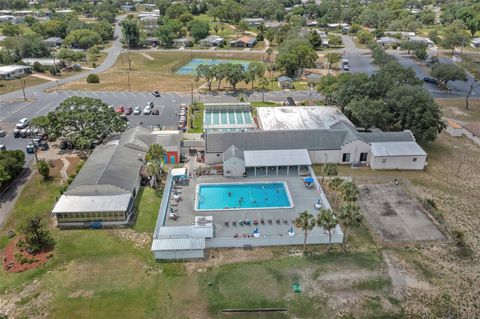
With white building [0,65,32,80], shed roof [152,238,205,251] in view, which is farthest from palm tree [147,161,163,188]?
white building [0,65,32,80]

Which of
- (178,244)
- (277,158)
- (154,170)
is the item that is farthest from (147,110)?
(178,244)

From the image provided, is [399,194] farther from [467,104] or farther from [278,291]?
[467,104]

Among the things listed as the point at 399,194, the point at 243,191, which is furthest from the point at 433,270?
the point at 243,191

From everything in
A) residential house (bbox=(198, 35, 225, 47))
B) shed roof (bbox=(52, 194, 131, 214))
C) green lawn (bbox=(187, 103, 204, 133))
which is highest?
residential house (bbox=(198, 35, 225, 47))

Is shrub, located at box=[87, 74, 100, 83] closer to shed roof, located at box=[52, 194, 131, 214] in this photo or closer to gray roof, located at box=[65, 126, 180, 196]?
gray roof, located at box=[65, 126, 180, 196]

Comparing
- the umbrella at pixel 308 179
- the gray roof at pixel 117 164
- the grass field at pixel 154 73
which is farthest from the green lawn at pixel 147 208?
the grass field at pixel 154 73

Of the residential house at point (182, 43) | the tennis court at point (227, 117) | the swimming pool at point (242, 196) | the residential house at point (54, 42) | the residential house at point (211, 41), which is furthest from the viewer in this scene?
the residential house at point (211, 41)

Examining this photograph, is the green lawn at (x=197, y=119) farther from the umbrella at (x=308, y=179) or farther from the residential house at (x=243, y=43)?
the residential house at (x=243, y=43)
